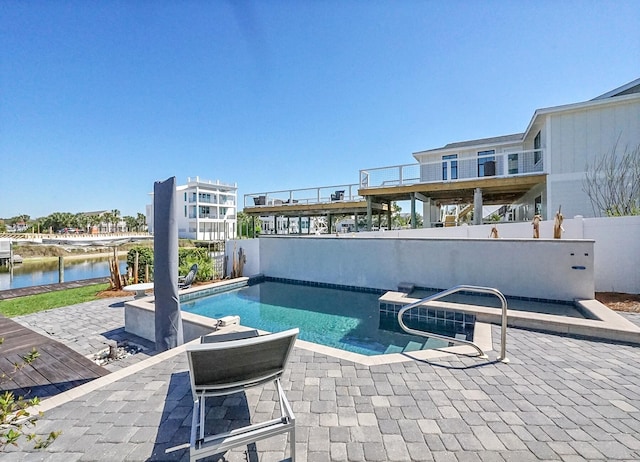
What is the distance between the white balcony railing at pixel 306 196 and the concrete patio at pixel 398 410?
49.6 feet

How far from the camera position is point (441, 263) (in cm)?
842

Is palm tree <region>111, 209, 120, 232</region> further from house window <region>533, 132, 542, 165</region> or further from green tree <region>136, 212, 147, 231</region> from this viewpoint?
house window <region>533, 132, 542, 165</region>

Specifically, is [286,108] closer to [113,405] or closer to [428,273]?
[428,273]

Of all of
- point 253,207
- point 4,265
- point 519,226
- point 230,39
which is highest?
point 230,39

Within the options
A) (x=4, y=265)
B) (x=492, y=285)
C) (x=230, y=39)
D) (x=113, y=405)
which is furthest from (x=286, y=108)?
(x=4, y=265)

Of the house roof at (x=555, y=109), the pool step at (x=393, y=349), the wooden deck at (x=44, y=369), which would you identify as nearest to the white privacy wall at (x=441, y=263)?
the pool step at (x=393, y=349)

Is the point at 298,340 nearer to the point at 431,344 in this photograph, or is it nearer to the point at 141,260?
the point at 431,344

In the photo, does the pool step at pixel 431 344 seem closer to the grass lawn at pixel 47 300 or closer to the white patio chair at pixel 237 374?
the white patio chair at pixel 237 374

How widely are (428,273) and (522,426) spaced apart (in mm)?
6344

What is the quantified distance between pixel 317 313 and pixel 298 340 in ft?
9.80

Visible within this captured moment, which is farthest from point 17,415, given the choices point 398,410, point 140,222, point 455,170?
point 140,222

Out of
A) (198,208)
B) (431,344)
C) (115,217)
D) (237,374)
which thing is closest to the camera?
(237,374)

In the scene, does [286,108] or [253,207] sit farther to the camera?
[253,207]

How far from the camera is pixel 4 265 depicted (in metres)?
26.3
